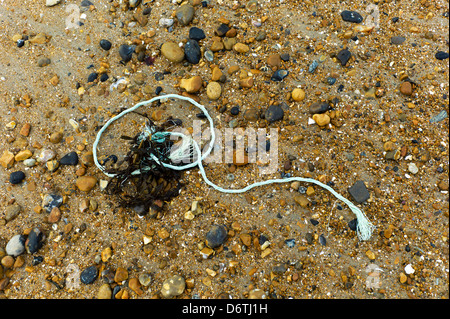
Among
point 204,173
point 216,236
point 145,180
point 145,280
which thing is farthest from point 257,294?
point 145,180

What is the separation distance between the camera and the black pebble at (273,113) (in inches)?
90.4

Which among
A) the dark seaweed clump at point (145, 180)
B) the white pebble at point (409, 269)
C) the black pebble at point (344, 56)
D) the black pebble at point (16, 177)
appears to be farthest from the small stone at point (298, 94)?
the black pebble at point (16, 177)

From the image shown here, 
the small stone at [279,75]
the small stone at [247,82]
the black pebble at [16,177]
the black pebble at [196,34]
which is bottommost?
the black pebble at [16,177]

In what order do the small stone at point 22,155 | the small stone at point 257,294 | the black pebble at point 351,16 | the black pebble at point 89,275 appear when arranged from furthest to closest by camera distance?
1. the black pebble at point 351,16
2. the small stone at point 22,155
3. the black pebble at point 89,275
4. the small stone at point 257,294

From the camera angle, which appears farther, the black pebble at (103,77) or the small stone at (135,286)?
the black pebble at (103,77)

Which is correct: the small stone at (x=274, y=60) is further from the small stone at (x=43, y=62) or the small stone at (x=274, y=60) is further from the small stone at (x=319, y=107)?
the small stone at (x=43, y=62)

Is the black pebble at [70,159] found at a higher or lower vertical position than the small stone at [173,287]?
higher

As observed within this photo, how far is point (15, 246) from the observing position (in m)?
2.17

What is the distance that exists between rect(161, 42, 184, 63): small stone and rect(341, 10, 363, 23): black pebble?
1.39m

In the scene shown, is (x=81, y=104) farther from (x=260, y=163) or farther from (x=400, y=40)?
(x=400, y=40)

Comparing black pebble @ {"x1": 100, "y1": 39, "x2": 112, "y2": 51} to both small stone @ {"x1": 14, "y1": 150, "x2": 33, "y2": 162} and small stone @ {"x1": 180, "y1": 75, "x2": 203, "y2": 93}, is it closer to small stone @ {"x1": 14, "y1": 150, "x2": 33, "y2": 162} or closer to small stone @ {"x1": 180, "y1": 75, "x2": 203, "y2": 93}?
small stone @ {"x1": 180, "y1": 75, "x2": 203, "y2": 93}

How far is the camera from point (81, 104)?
98.3 inches

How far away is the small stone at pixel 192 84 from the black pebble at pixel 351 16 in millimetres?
1324
